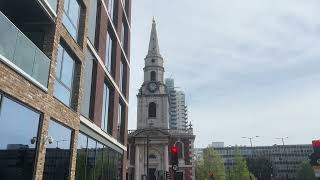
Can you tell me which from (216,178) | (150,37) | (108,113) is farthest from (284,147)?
(108,113)

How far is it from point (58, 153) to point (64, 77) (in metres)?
3.18

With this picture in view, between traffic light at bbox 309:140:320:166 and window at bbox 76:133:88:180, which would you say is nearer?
traffic light at bbox 309:140:320:166

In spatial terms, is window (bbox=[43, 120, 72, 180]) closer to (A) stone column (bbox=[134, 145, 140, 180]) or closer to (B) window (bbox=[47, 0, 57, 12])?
(B) window (bbox=[47, 0, 57, 12])

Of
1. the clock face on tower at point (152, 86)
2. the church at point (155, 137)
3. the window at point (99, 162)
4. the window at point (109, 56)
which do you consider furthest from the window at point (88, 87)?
the clock face on tower at point (152, 86)

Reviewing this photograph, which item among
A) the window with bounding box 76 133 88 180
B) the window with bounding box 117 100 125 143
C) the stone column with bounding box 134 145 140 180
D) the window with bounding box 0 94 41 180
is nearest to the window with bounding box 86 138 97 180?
the window with bounding box 76 133 88 180

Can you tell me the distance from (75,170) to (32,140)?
4.44m

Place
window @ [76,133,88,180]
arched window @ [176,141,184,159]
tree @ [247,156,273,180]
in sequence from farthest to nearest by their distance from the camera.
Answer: tree @ [247,156,273,180] → arched window @ [176,141,184,159] → window @ [76,133,88,180]

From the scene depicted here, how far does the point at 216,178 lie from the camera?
6781 centimetres

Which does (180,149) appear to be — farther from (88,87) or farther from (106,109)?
(88,87)

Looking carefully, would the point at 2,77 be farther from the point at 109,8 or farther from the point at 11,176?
the point at 109,8

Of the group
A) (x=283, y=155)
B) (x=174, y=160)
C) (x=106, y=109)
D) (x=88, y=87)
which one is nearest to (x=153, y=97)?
(x=106, y=109)

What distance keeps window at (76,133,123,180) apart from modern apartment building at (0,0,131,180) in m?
0.05

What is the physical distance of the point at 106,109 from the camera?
71.3 ft

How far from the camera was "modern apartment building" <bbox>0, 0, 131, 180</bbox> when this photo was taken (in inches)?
390
